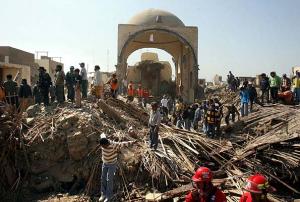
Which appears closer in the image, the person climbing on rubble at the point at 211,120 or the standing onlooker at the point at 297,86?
the person climbing on rubble at the point at 211,120

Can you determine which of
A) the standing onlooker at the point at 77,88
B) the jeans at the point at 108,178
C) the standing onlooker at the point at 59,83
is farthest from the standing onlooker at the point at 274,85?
the jeans at the point at 108,178

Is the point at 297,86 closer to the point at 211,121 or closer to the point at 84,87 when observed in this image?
the point at 211,121

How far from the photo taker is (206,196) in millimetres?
3887

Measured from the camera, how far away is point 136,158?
9.41m

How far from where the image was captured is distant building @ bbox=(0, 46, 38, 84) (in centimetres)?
2442

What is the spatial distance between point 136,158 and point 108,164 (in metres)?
1.85

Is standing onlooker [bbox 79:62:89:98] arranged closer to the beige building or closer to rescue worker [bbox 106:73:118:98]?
rescue worker [bbox 106:73:118:98]

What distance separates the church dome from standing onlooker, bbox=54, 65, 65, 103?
1411cm

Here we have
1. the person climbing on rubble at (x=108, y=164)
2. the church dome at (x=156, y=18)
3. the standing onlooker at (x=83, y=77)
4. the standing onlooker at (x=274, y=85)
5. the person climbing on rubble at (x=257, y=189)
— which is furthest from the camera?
the church dome at (x=156, y=18)

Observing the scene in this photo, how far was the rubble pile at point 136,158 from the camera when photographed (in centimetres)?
870

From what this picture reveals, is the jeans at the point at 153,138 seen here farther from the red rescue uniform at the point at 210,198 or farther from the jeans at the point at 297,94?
the jeans at the point at 297,94

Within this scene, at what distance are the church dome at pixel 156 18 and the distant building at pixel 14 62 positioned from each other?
27.5 ft

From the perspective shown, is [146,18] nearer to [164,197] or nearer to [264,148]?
[264,148]

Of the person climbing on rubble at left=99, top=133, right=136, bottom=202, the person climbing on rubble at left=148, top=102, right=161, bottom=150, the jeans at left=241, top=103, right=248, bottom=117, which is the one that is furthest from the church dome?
the person climbing on rubble at left=99, top=133, right=136, bottom=202
